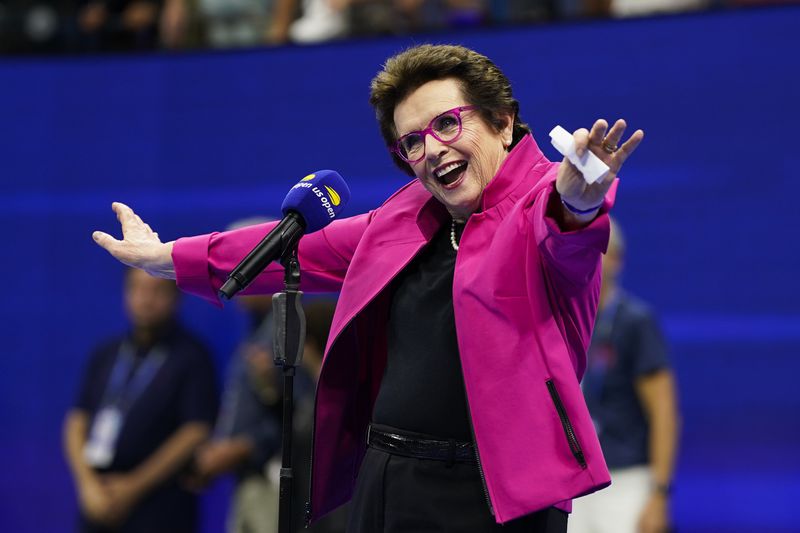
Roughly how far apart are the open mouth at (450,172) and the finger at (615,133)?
38 centimetres

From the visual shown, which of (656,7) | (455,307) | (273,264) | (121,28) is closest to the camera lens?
(455,307)

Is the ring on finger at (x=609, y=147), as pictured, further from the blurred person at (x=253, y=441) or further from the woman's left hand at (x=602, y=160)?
the blurred person at (x=253, y=441)

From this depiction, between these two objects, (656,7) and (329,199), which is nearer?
(329,199)

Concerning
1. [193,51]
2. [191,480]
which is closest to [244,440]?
[191,480]

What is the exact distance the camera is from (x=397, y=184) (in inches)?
210

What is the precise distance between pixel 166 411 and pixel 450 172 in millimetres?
3062

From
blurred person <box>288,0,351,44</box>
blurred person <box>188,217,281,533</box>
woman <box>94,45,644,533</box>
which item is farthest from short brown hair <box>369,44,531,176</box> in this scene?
blurred person <box>288,0,351,44</box>

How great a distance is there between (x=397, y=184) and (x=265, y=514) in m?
1.60

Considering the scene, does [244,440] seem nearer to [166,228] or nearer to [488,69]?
[166,228]

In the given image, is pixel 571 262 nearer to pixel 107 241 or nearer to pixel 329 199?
pixel 329 199

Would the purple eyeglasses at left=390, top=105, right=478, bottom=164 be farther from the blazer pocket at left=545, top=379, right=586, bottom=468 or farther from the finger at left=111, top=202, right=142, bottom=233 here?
the finger at left=111, top=202, right=142, bottom=233

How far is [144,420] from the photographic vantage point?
508 cm

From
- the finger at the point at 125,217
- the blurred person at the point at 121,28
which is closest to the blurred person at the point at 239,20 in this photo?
the blurred person at the point at 121,28

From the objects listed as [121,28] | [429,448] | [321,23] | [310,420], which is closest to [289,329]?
[429,448]
